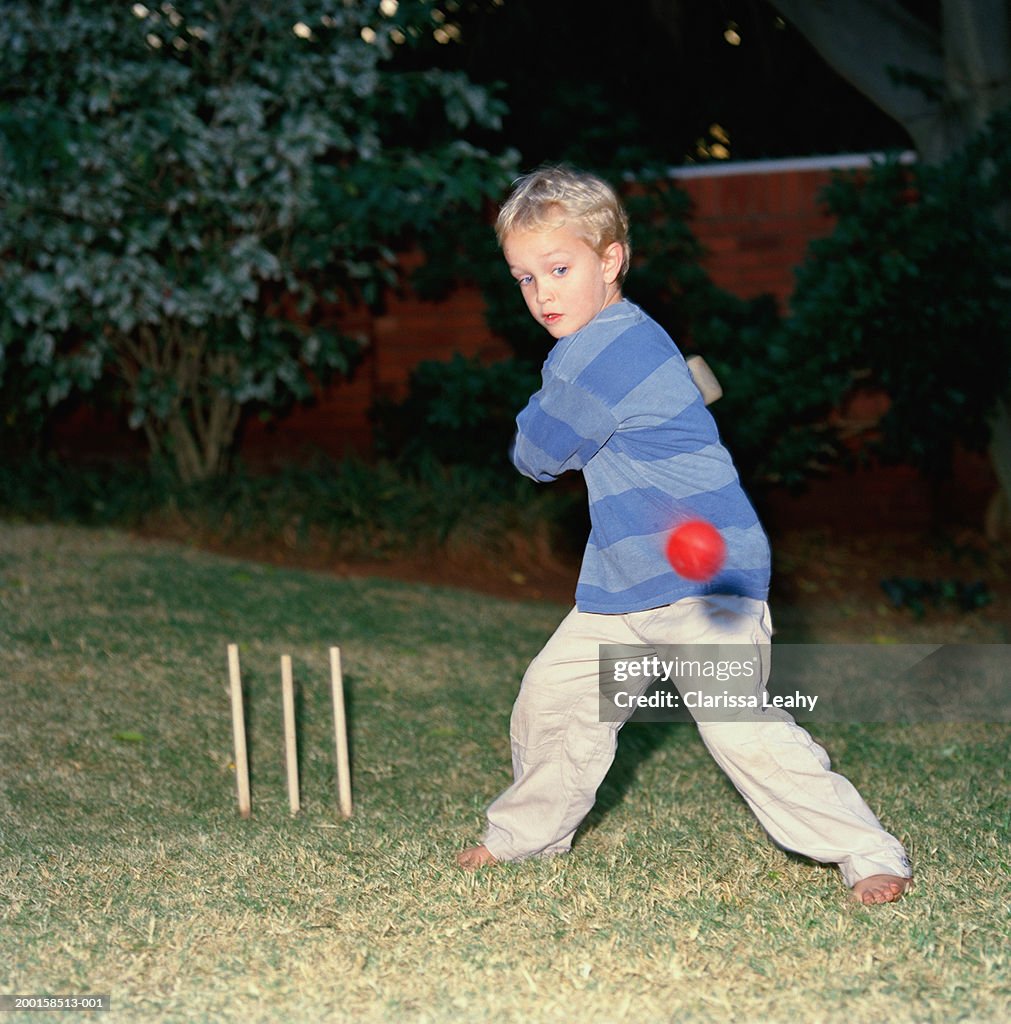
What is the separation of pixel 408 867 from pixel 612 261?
1.64m

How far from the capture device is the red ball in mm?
3406

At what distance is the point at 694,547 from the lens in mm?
3420

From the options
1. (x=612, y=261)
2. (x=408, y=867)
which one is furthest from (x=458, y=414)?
(x=612, y=261)

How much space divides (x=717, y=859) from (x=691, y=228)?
6.42 meters

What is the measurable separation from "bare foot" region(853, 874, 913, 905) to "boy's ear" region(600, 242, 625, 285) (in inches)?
60.6

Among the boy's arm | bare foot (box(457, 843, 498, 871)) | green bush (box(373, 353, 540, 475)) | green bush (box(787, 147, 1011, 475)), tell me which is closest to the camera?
the boy's arm

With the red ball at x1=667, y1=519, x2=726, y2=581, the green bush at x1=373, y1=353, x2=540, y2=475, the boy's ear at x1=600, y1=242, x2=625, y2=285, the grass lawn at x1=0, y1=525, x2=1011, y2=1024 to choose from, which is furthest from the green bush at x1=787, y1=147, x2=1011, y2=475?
the red ball at x1=667, y1=519, x2=726, y2=581

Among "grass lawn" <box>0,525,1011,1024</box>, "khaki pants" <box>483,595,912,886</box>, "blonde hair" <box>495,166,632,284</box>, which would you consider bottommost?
"grass lawn" <box>0,525,1011,1024</box>

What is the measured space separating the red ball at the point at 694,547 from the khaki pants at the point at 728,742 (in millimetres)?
70

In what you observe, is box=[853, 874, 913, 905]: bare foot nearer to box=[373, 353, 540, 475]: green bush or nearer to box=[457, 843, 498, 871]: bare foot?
box=[457, 843, 498, 871]: bare foot

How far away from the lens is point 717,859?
3924mm

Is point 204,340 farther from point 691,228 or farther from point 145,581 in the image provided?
point 691,228

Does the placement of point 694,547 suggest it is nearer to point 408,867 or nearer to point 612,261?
point 612,261

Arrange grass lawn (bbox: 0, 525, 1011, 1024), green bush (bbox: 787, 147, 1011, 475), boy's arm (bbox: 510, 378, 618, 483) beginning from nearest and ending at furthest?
grass lawn (bbox: 0, 525, 1011, 1024) → boy's arm (bbox: 510, 378, 618, 483) → green bush (bbox: 787, 147, 1011, 475)
